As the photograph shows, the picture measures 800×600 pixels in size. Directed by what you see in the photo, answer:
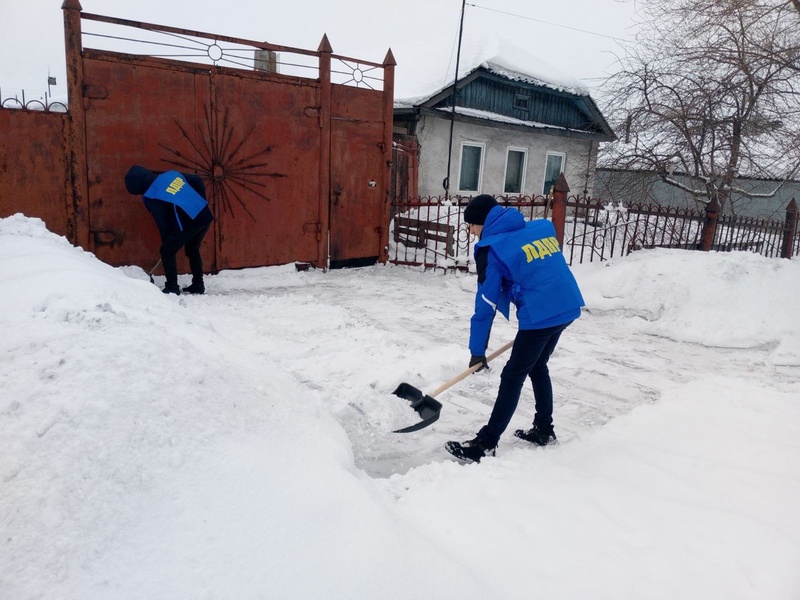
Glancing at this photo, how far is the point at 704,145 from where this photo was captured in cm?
1248

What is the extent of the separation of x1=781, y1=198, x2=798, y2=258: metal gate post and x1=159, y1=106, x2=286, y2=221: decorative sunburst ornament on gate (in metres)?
9.71

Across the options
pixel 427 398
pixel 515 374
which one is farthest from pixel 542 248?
pixel 427 398

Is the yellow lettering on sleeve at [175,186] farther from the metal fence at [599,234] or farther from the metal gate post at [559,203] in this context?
the metal gate post at [559,203]

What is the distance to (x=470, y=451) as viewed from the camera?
3301 millimetres

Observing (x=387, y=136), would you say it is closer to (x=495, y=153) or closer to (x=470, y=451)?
(x=470, y=451)

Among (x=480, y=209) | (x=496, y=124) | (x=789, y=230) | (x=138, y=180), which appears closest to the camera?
(x=480, y=209)

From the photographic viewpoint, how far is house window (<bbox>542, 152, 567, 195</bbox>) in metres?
18.9

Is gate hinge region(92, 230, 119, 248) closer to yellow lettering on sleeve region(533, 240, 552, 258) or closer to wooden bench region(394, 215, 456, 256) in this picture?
wooden bench region(394, 215, 456, 256)

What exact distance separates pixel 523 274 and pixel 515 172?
15758 millimetres

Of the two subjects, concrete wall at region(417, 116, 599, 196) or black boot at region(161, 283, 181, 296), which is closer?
black boot at region(161, 283, 181, 296)

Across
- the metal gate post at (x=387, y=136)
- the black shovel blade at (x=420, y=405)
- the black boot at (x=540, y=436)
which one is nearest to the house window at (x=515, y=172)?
the metal gate post at (x=387, y=136)

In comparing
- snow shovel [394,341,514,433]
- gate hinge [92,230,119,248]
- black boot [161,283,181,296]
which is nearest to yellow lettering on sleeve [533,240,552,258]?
snow shovel [394,341,514,433]

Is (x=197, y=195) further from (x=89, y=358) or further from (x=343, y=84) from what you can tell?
(x=89, y=358)

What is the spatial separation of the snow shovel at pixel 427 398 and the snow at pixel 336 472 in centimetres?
10
